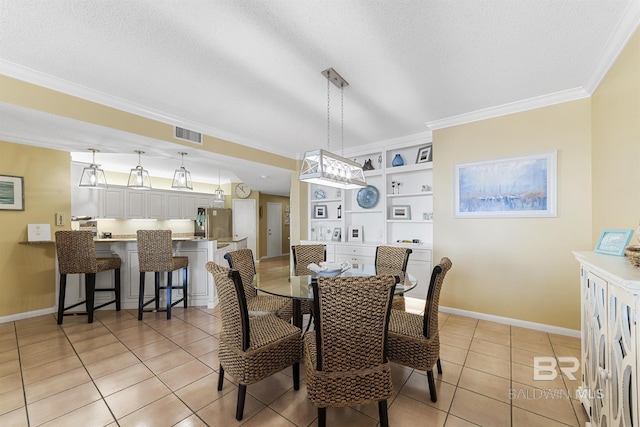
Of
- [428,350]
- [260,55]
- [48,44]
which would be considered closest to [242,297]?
[428,350]

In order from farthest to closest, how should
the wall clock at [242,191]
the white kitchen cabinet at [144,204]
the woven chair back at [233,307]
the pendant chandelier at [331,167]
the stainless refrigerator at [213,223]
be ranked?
the wall clock at [242,191] → the stainless refrigerator at [213,223] → the white kitchen cabinet at [144,204] → the pendant chandelier at [331,167] → the woven chair back at [233,307]

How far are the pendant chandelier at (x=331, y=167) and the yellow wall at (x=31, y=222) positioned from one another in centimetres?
368

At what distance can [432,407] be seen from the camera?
1.81m

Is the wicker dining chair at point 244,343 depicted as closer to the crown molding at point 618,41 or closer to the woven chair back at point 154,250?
the woven chair back at point 154,250

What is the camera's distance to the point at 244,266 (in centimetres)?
274

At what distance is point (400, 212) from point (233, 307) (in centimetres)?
333

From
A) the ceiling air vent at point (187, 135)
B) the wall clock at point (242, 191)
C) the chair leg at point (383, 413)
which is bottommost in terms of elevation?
the chair leg at point (383, 413)

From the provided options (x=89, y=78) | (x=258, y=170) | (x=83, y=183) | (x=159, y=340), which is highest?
(x=89, y=78)

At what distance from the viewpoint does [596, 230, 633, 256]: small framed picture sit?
60.3 inches

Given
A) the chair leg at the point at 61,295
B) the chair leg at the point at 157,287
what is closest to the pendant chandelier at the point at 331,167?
the chair leg at the point at 157,287

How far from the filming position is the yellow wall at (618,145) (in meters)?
1.81

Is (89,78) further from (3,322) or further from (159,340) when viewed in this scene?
(3,322)

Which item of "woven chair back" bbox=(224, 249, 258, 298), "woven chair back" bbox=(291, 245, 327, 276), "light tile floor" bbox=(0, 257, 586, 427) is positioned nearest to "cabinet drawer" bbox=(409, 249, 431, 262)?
"light tile floor" bbox=(0, 257, 586, 427)

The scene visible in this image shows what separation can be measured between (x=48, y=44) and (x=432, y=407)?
3.74 metres
